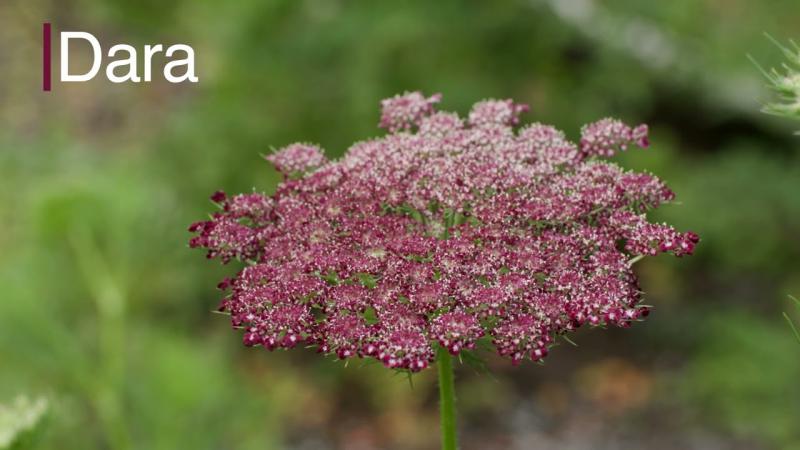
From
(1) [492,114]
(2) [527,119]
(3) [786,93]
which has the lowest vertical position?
(3) [786,93]

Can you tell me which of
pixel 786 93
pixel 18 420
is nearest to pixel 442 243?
pixel 786 93

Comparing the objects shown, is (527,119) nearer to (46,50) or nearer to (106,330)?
(46,50)

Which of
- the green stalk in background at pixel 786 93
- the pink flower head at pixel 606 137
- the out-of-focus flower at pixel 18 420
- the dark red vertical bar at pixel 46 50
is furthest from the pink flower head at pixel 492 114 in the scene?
the dark red vertical bar at pixel 46 50

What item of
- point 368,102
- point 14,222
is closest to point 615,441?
point 368,102

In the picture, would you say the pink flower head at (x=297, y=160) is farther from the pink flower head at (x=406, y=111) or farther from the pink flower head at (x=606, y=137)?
the pink flower head at (x=606, y=137)

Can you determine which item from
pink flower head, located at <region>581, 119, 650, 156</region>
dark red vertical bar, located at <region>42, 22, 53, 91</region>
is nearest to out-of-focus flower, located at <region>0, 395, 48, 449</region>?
pink flower head, located at <region>581, 119, 650, 156</region>

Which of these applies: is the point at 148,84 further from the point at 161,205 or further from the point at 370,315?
the point at 370,315
